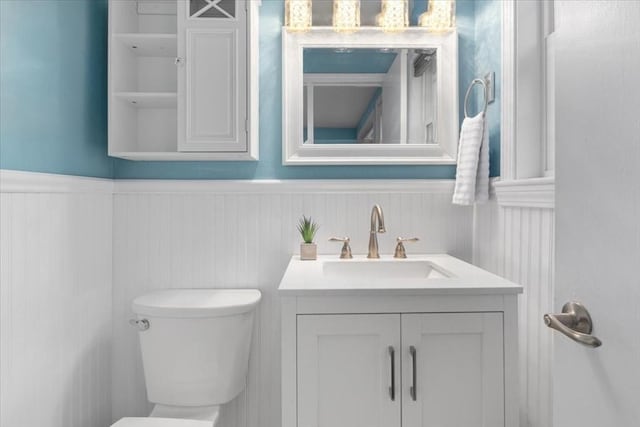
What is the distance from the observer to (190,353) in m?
1.46

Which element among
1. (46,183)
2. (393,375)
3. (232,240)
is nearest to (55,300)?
(46,183)

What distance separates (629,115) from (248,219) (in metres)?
1.46

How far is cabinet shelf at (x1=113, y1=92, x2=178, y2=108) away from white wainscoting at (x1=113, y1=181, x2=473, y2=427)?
34 centimetres

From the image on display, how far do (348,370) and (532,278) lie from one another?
2.30ft

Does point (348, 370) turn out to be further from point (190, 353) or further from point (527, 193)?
point (527, 193)

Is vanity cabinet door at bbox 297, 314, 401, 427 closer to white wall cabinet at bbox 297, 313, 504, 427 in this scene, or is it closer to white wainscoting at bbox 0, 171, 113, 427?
white wall cabinet at bbox 297, 313, 504, 427

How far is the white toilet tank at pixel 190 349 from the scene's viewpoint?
4.78 ft

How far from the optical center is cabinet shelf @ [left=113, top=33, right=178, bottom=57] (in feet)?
5.28

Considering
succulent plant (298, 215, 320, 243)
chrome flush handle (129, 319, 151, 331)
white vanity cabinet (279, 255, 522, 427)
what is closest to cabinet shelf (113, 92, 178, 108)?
succulent plant (298, 215, 320, 243)

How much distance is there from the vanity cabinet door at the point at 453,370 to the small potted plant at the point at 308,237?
2.09ft

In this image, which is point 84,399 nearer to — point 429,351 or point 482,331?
A: point 429,351

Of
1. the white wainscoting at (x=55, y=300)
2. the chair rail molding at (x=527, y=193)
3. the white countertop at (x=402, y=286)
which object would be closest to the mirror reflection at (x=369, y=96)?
the chair rail molding at (x=527, y=193)

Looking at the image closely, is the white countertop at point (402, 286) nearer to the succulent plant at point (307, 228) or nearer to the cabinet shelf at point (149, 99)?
the succulent plant at point (307, 228)

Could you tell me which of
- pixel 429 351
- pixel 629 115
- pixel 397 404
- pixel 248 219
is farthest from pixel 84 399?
pixel 629 115
